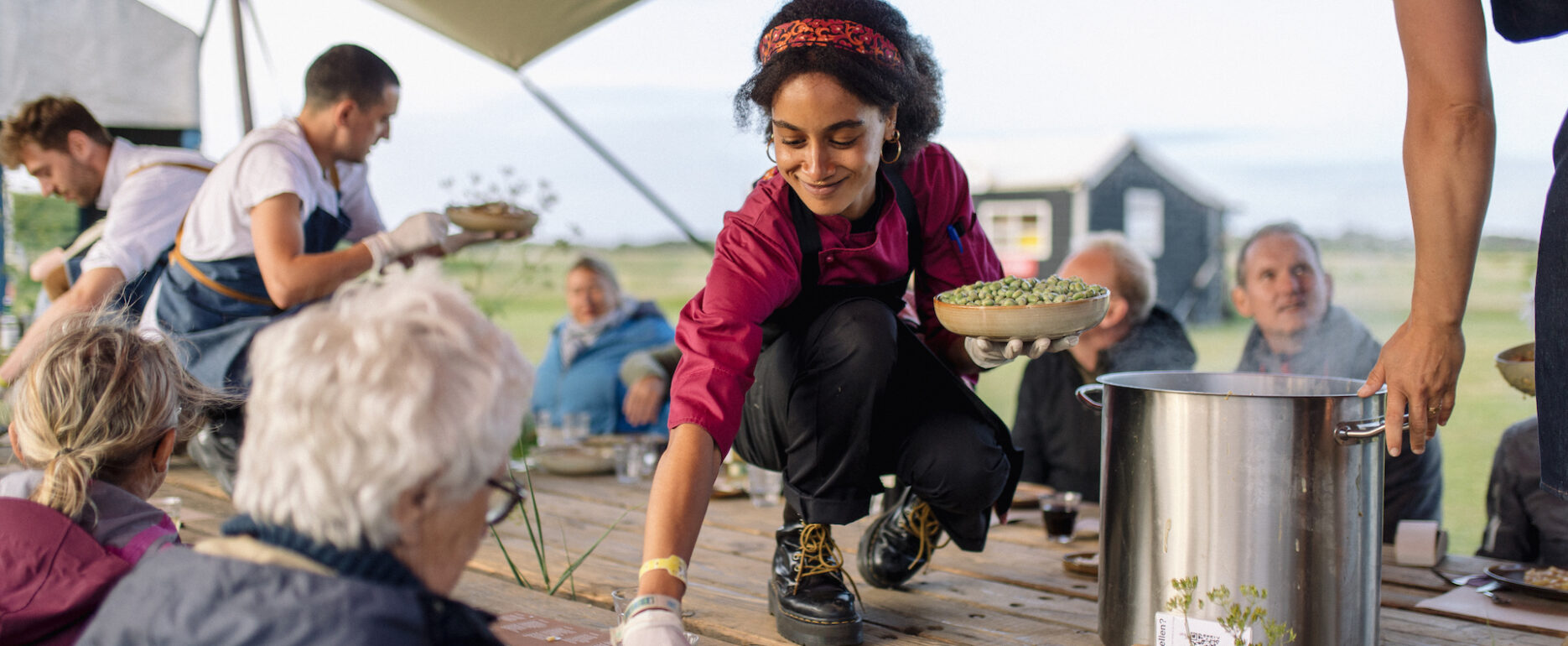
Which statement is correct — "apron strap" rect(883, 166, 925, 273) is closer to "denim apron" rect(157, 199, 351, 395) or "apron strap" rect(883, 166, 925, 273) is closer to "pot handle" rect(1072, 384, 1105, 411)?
"pot handle" rect(1072, 384, 1105, 411)

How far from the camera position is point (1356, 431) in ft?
4.85

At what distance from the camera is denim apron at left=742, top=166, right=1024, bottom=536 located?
1909mm

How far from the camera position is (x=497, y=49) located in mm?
3730

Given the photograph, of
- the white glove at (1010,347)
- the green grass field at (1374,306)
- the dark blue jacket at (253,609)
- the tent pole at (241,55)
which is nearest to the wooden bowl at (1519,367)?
the green grass field at (1374,306)

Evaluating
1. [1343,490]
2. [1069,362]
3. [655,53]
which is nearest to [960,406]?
[1343,490]

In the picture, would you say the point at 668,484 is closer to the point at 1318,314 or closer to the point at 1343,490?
the point at 1343,490

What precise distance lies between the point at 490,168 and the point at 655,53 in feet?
4.39

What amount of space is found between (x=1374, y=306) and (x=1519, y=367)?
103 inches

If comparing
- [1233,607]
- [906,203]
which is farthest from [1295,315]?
[1233,607]

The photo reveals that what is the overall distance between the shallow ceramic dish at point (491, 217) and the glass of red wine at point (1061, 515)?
1.65m

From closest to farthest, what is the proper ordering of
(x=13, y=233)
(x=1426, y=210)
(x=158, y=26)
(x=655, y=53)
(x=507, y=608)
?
(x=1426, y=210)
(x=507, y=608)
(x=158, y=26)
(x=13, y=233)
(x=655, y=53)

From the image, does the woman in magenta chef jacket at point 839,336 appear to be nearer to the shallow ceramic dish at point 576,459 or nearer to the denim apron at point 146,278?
the shallow ceramic dish at point 576,459

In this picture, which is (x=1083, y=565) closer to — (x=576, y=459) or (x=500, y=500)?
(x=500, y=500)

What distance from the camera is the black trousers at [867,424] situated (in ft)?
6.04
